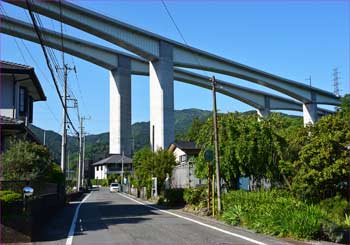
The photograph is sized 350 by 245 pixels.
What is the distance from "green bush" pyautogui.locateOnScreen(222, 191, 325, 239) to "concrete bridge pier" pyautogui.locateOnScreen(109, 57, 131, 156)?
67092 millimetres

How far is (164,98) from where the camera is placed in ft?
221

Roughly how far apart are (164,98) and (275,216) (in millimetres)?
51123

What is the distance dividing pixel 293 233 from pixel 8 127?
13678 mm

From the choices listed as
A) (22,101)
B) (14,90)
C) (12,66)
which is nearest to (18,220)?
(14,90)

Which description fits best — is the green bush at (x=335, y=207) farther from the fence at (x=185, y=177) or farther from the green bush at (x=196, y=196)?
the fence at (x=185, y=177)

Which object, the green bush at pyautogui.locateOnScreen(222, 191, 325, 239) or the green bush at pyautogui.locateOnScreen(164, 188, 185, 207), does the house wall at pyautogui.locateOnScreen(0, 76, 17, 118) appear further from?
the green bush at pyautogui.locateOnScreen(222, 191, 325, 239)

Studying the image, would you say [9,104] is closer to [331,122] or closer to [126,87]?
[331,122]

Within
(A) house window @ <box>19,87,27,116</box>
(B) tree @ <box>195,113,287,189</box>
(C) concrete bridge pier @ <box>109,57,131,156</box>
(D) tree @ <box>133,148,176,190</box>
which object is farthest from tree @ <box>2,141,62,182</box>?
(C) concrete bridge pier @ <box>109,57,131,156</box>

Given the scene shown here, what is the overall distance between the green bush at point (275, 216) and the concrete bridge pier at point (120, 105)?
67.1m

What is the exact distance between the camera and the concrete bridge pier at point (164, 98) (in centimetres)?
6681

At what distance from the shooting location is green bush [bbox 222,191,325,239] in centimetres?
1528

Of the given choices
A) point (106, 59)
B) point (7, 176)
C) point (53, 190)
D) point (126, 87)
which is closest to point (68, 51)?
point (106, 59)

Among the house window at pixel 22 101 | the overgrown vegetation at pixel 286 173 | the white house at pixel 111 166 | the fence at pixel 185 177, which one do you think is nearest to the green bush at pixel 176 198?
the fence at pixel 185 177

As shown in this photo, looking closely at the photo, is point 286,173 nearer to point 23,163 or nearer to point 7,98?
point 23,163
